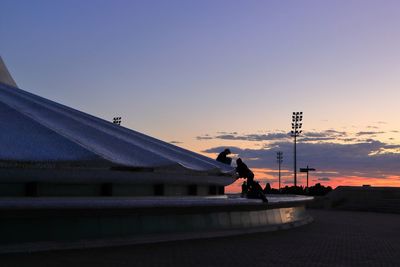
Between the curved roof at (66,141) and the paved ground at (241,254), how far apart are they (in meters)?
1.76

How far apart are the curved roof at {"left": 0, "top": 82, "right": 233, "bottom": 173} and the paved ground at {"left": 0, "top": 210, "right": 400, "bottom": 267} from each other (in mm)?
1762

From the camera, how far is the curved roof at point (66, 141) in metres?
11.1

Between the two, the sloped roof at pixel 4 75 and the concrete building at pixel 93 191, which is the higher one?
the sloped roof at pixel 4 75

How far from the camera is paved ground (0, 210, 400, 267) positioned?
29.9 ft

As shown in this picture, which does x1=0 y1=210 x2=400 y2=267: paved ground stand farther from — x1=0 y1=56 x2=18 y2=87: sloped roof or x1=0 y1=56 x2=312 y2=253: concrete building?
x1=0 y1=56 x2=18 y2=87: sloped roof

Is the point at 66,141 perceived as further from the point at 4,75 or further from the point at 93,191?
the point at 4,75

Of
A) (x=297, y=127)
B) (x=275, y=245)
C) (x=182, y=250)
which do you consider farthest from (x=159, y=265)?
(x=297, y=127)

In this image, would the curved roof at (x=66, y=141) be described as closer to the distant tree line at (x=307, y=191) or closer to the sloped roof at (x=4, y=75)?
the sloped roof at (x=4, y=75)

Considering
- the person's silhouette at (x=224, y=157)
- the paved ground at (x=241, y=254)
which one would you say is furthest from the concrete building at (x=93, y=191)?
the person's silhouette at (x=224, y=157)

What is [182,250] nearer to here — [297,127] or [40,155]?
[40,155]

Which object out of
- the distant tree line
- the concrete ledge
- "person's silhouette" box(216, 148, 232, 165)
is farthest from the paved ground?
the distant tree line

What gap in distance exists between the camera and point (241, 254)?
10430 millimetres

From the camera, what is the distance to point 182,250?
34.9ft

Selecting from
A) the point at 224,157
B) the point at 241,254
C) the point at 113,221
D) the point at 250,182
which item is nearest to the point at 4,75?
the point at 224,157
